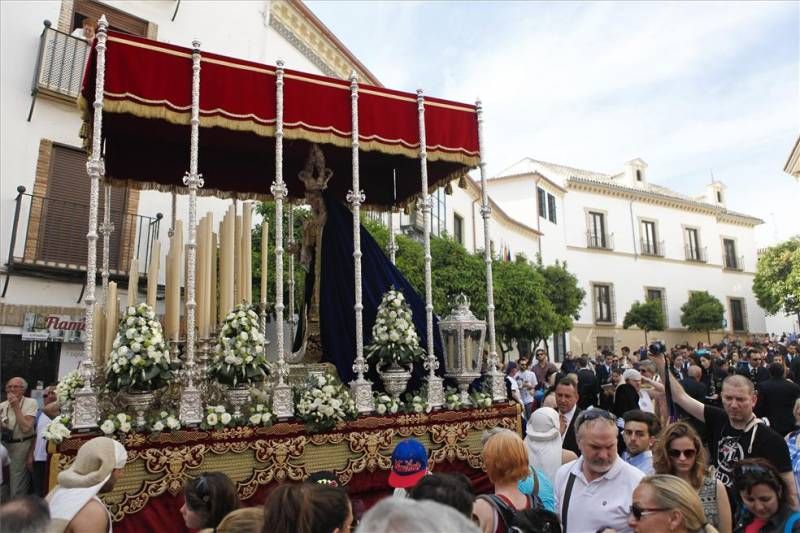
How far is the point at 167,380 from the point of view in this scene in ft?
13.8

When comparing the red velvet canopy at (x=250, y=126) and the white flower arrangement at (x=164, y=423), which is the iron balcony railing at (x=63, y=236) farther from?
the white flower arrangement at (x=164, y=423)

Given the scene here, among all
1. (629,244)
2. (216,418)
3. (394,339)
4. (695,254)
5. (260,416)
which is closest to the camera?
(216,418)

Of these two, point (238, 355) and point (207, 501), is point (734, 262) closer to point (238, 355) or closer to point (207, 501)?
point (238, 355)

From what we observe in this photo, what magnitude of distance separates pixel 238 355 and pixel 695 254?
2976 cm

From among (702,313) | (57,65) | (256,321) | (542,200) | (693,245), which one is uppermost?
(542,200)

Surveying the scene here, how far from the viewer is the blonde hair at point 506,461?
265cm

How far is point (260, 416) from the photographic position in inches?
176

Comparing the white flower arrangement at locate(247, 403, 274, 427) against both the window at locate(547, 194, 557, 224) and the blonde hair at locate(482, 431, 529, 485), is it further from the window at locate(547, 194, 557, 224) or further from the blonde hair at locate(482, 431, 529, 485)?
the window at locate(547, 194, 557, 224)

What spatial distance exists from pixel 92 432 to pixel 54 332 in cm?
540

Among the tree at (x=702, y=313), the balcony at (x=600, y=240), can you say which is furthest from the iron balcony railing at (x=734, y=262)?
the balcony at (x=600, y=240)

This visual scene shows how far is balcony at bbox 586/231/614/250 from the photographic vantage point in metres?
26.3

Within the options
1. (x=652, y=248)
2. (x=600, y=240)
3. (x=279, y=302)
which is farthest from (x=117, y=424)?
(x=652, y=248)

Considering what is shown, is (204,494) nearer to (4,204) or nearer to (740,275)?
(4,204)

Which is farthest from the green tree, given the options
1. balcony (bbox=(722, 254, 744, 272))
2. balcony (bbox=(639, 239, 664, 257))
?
balcony (bbox=(722, 254, 744, 272))
